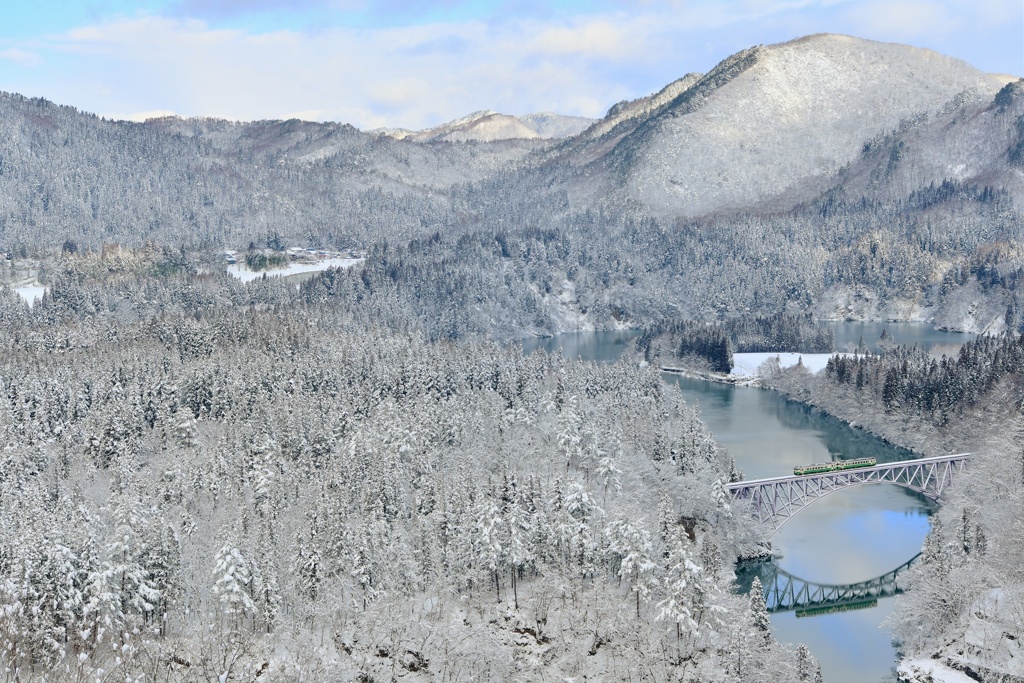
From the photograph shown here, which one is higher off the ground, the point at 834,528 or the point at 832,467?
the point at 832,467

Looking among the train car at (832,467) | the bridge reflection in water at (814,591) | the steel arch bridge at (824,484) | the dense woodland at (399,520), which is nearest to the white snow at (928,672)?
the dense woodland at (399,520)

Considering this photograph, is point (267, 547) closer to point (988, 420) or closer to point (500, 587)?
point (500, 587)

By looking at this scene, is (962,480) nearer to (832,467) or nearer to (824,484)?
(832,467)

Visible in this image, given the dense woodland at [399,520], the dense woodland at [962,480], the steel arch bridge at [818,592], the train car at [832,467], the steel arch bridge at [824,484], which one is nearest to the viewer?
the dense woodland at [399,520]

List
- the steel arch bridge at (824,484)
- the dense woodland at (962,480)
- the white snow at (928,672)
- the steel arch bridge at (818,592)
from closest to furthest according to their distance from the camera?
1. the white snow at (928,672)
2. the dense woodland at (962,480)
3. the steel arch bridge at (818,592)
4. the steel arch bridge at (824,484)

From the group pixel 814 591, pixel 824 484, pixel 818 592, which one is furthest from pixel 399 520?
pixel 824 484

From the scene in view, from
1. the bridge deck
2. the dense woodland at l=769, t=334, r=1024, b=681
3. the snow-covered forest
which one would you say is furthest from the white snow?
the bridge deck

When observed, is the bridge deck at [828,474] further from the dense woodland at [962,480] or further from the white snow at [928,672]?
the white snow at [928,672]
